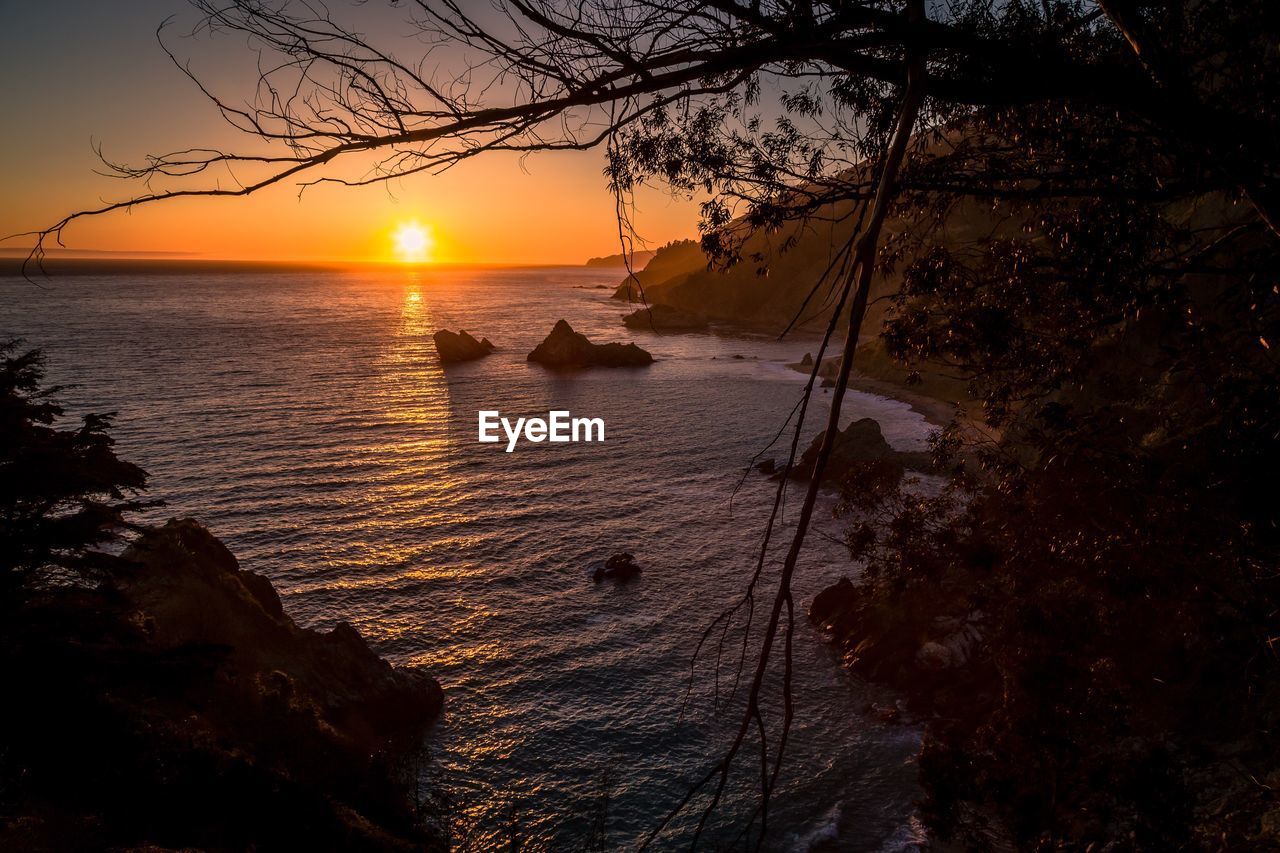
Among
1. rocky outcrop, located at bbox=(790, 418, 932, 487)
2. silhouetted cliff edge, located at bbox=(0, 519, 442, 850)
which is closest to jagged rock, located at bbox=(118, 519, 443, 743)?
silhouetted cliff edge, located at bbox=(0, 519, 442, 850)

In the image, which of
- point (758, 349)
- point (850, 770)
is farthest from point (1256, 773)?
point (758, 349)

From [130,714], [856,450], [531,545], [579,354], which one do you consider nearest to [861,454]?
[856,450]

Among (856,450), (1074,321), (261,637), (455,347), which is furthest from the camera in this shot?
(455,347)

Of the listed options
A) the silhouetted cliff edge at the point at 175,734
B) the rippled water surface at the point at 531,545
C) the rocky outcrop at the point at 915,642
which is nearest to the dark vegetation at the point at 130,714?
the silhouetted cliff edge at the point at 175,734

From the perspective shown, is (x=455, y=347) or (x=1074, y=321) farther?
(x=455, y=347)

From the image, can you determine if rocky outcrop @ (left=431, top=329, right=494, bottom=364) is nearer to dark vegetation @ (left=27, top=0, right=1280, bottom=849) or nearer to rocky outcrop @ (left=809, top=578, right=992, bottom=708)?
rocky outcrop @ (left=809, top=578, right=992, bottom=708)

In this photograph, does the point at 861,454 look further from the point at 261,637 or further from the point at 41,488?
the point at 41,488

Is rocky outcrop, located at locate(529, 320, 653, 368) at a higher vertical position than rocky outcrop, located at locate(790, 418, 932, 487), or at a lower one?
higher
